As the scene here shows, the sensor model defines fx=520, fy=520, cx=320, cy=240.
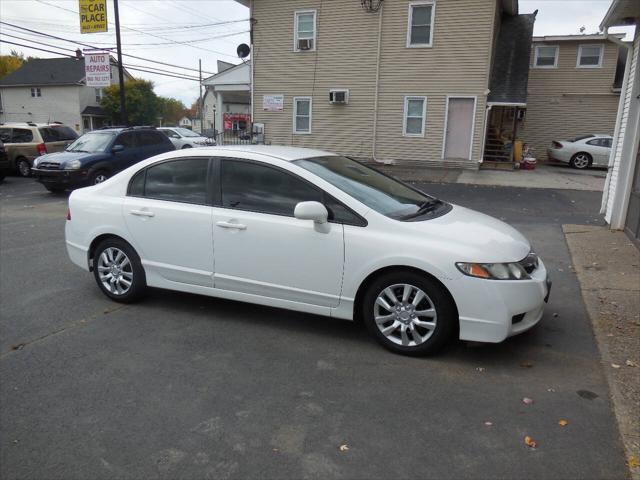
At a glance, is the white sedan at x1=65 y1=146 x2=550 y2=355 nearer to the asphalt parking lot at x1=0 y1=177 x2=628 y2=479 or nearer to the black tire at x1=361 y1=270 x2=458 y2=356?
the black tire at x1=361 y1=270 x2=458 y2=356

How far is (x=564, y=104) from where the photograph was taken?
22641mm

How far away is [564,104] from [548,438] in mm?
22854

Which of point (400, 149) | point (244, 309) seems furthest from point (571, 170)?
point (244, 309)

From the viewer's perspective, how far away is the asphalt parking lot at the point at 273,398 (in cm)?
280

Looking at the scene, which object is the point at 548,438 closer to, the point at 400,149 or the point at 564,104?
the point at 400,149

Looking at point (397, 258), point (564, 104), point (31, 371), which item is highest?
point (564, 104)

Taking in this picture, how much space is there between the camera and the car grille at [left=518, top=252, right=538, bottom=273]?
13.0 ft

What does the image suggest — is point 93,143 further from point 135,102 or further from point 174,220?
point 135,102

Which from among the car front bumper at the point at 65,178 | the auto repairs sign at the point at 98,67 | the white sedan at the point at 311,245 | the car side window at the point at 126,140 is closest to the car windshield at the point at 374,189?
the white sedan at the point at 311,245

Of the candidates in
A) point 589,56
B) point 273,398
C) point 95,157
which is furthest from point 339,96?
point 273,398

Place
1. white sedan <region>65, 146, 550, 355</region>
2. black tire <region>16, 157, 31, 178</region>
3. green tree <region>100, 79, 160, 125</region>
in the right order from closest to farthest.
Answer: white sedan <region>65, 146, 550, 355</region>, black tire <region>16, 157, 31, 178</region>, green tree <region>100, 79, 160, 125</region>

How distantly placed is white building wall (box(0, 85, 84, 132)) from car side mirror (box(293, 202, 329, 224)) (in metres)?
47.2

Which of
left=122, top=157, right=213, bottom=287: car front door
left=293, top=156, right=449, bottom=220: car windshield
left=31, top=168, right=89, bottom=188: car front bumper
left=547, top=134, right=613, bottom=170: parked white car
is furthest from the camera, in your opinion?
left=547, top=134, right=613, bottom=170: parked white car

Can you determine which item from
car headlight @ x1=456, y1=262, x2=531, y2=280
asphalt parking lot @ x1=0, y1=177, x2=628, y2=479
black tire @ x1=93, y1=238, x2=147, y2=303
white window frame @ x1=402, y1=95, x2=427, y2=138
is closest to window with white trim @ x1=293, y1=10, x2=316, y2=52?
white window frame @ x1=402, y1=95, x2=427, y2=138
